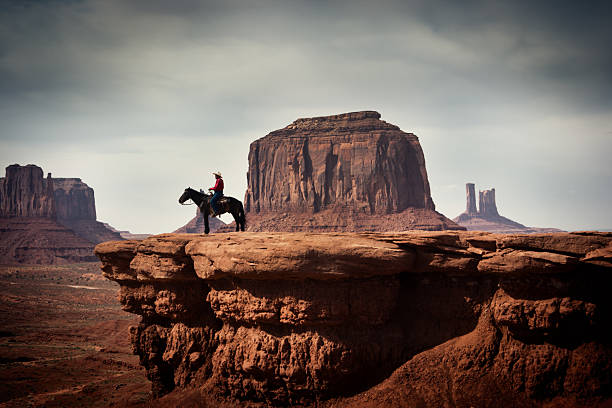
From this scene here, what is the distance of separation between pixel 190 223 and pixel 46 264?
58.2 m

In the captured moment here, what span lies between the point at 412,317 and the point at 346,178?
347 feet

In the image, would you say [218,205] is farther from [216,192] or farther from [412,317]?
[412,317]

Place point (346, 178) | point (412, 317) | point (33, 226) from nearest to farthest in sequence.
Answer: point (412, 317) < point (346, 178) < point (33, 226)

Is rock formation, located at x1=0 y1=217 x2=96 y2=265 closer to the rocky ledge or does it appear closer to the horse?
the horse

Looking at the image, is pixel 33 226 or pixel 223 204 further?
pixel 33 226

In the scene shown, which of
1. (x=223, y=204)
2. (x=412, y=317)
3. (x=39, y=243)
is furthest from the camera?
(x=39, y=243)

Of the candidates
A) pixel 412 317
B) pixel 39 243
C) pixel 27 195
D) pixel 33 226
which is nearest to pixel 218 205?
pixel 412 317

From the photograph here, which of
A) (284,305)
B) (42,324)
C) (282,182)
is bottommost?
(42,324)

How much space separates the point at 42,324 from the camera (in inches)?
2005

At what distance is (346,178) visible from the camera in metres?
121

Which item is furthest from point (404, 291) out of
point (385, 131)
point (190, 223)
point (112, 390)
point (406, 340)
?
point (190, 223)

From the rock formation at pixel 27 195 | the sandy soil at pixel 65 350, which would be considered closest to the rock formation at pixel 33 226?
the rock formation at pixel 27 195

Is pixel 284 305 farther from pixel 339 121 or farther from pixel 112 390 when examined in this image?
pixel 339 121

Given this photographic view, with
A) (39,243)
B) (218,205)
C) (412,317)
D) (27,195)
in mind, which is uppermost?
(27,195)
